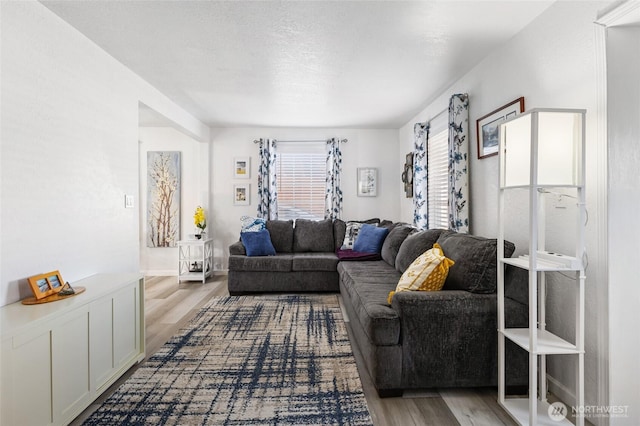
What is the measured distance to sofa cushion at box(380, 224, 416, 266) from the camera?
3.91 metres

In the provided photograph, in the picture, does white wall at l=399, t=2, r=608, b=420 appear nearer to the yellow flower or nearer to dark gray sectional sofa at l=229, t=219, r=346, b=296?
dark gray sectional sofa at l=229, t=219, r=346, b=296

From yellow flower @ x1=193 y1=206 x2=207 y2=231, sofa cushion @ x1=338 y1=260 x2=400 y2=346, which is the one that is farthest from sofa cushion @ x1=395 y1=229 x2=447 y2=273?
yellow flower @ x1=193 y1=206 x2=207 y2=231

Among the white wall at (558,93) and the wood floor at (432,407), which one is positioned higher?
the white wall at (558,93)

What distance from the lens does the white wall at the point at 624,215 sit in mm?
1696

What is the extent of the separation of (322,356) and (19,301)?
199 cm

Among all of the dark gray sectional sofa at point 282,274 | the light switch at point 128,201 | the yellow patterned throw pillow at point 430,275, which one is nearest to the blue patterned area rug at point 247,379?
the yellow patterned throw pillow at point 430,275

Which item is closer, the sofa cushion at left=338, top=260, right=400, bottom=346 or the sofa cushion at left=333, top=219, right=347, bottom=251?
the sofa cushion at left=338, top=260, right=400, bottom=346

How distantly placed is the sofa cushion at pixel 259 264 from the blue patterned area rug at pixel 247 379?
1069 millimetres

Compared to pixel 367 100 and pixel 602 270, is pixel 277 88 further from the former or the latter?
pixel 602 270

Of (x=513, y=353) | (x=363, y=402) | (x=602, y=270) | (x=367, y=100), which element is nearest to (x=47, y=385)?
(x=363, y=402)

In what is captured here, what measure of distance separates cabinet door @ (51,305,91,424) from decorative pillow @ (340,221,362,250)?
11.5 ft

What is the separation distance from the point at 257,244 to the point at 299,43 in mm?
2820

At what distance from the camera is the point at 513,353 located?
2059 mm

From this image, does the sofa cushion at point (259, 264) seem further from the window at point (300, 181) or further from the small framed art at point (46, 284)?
the small framed art at point (46, 284)
